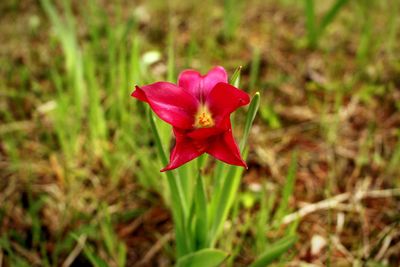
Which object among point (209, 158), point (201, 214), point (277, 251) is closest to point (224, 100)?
point (201, 214)

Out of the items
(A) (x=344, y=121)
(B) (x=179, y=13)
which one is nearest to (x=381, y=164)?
(A) (x=344, y=121)

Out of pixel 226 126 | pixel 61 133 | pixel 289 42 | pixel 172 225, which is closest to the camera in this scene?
pixel 226 126

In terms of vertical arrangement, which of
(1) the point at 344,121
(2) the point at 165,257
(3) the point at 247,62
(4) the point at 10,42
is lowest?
(2) the point at 165,257

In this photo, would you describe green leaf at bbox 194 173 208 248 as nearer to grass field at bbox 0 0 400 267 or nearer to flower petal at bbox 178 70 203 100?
grass field at bbox 0 0 400 267

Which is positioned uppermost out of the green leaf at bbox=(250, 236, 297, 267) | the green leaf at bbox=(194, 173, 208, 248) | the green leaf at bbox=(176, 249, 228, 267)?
the green leaf at bbox=(194, 173, 208, 248)

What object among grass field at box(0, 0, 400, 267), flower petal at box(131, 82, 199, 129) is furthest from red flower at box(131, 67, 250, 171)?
grass field at box(0, 0, 400, 267)

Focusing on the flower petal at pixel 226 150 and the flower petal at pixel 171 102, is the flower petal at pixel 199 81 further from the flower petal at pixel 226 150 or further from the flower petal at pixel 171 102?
the flower petal at pixel 226 150

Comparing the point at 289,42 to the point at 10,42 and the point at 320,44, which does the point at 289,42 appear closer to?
the point at 320,44
